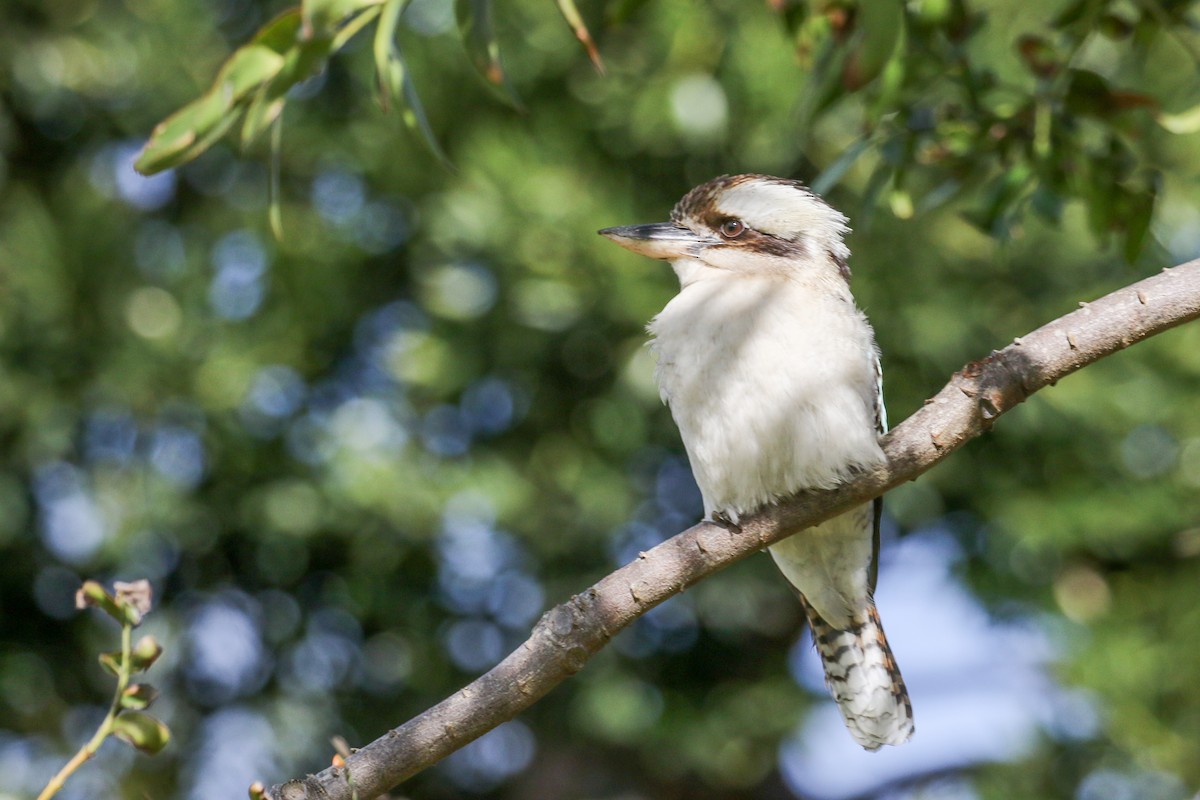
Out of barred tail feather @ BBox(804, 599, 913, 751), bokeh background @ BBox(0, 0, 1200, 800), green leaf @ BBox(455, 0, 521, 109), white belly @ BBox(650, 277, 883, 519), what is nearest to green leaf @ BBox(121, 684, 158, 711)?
green leaf @ BBox(455, 0, 521, 109)

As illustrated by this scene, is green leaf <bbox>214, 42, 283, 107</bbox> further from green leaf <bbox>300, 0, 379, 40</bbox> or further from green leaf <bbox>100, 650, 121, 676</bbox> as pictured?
green leaf <bbox>100, 650, 121, 676</bbox>

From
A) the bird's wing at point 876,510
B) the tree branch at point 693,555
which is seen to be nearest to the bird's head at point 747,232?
the bird's wing at point 876,510

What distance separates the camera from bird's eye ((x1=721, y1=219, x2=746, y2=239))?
10.2 feet

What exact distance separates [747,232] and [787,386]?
0.57m

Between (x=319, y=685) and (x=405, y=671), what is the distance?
0.38 m

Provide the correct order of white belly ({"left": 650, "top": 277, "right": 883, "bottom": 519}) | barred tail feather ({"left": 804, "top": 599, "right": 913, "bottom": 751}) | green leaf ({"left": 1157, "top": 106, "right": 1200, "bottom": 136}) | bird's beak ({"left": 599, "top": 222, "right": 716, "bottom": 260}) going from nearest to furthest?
green leaf ({"left": 1157, "top": 106, "right": 1200, "bottom": 136}) < white belly ({"left": 650, "top": 277, "right": 883, "bottom": 519}) < bird's beak ({"left": 599, "top": 222, "right": 716, "bottom": 260}) < barred tail feather ({"left": 804, "top": 599, "right": 913, "bottom": 751})

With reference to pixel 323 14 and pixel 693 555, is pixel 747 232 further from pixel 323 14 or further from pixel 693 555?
pixel 323 14

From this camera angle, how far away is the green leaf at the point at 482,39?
162 cm

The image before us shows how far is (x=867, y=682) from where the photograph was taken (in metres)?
3.25

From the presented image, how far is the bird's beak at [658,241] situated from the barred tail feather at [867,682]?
968 millimetres

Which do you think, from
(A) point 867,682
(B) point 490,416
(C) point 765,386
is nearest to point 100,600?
(C) point 765,386

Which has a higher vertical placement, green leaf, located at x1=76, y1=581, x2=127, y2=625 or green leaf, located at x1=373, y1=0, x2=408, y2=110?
green leaf, located at x1=373, y1=0, x2=408, y2=110

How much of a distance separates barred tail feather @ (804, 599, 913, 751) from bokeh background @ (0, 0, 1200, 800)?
1447mm

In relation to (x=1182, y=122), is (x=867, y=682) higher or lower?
lower
